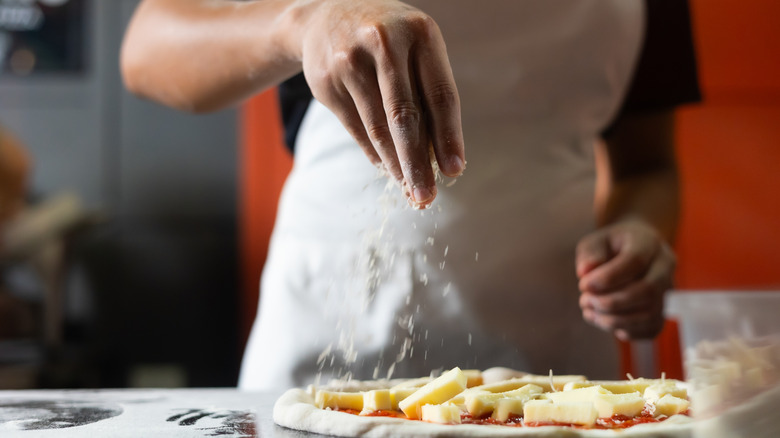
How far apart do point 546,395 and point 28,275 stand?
2091 mm

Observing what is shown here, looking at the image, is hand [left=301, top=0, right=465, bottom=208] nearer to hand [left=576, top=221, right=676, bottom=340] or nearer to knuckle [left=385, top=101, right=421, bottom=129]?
knuckle [left=385, top=101, right=421, bottom=129]

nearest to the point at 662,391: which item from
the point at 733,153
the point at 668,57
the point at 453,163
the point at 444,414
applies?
the point at 444,414

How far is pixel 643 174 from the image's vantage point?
138 cm

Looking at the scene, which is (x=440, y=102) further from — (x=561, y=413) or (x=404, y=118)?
(x=561, y=413)

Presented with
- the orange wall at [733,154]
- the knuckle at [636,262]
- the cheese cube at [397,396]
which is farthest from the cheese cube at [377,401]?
the orange wall at [733,154]

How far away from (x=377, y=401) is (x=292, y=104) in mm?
598

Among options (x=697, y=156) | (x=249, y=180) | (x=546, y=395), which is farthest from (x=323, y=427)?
(x=697, y=156)

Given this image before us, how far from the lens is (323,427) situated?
779 mm

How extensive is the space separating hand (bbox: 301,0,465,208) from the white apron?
39 cm

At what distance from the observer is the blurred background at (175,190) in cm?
237

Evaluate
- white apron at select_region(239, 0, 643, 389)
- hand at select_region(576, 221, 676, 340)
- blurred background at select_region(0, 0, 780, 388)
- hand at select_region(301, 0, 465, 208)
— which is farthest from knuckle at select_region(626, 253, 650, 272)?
blurred background at select_region(0, 0, 780, 388)

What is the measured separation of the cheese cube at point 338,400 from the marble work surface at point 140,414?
6 centimetres

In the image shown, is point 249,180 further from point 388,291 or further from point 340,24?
point 340,24

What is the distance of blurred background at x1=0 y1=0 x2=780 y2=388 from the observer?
237 centimetres
